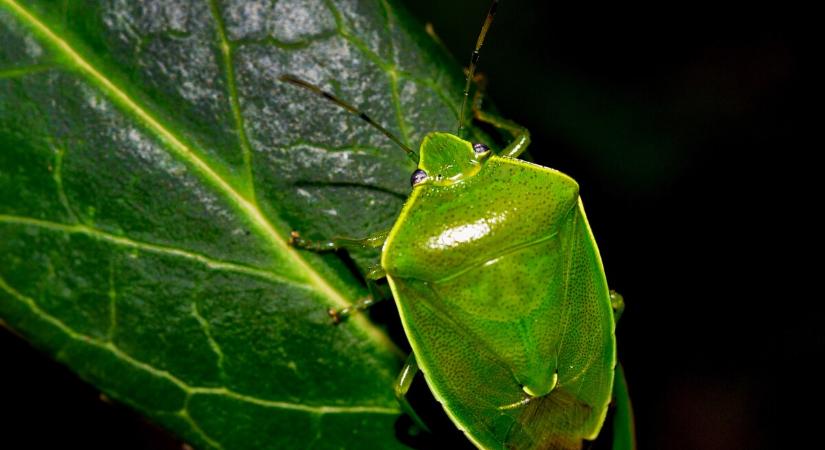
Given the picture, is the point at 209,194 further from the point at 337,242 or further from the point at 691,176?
the point at 691,176

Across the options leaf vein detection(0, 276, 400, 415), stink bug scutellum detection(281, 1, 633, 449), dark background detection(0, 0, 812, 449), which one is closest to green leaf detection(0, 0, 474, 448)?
leaf vein detection(0, 276, 400, 415)

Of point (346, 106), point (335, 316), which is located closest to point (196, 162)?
point (346, 106)

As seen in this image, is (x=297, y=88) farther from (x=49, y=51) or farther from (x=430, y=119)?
(x=49, y=51)

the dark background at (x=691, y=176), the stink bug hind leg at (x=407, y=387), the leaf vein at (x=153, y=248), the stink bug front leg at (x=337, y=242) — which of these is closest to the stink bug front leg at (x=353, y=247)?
the stink bug front leg at (x=337, y=242)

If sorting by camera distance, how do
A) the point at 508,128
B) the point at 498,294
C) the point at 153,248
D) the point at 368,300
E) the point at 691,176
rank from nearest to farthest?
the point at 153,248
the point at 498,294
the point at 368,300
the point at 508,128
the point at 691,176

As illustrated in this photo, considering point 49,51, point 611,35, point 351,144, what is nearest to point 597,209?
point 611,35
